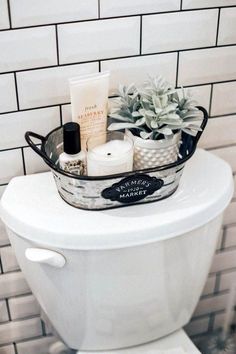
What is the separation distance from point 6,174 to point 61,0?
1.04 ft

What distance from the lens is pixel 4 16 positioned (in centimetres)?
83

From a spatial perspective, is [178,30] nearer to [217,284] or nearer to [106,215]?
[106,215]

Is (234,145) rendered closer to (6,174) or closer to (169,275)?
(169,275)

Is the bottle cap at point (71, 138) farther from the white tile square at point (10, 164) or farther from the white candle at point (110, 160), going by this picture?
the white tile square at point (10, 164)

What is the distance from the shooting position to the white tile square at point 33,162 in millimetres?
957

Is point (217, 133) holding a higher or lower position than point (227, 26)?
lower

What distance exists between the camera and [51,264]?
84cm

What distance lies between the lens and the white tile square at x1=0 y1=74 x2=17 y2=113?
878 mm

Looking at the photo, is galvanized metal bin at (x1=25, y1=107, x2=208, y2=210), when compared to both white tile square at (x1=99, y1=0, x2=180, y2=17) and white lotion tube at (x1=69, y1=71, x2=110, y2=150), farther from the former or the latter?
white tile square at (x1=99, y1=0, x2=180, y2=17)

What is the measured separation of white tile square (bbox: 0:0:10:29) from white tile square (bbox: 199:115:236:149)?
1.42 ft

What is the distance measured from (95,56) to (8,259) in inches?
16.8

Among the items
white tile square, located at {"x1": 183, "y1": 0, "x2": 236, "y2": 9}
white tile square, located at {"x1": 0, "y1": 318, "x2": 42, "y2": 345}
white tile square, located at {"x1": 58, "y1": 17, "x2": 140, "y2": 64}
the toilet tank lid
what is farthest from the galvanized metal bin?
white tile square, located at {"x1": 0, "y1": 318, "x2": 42, "y2": 345}

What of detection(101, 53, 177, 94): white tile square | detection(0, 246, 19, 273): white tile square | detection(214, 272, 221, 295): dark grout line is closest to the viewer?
detection(101, 53, 177, 94): white tile square

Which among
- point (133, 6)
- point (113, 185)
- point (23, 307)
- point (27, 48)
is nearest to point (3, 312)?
point (23, 307)
